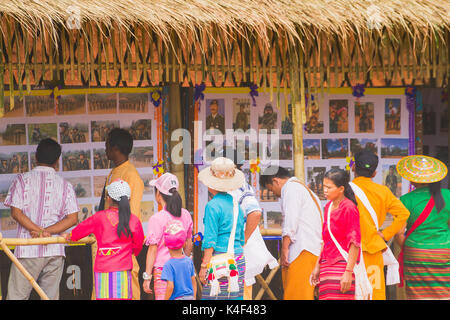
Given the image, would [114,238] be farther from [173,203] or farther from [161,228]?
[173,203]

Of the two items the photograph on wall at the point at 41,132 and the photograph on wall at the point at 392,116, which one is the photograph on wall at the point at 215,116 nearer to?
the photograph on wall at the point at 41,132

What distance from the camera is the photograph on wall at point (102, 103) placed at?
7.74 m

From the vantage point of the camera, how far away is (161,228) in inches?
262

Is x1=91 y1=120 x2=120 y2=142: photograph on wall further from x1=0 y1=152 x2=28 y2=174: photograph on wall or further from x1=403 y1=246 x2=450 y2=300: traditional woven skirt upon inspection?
x1=403 y1=246 x2=450 y2=300: traditional woven skirt

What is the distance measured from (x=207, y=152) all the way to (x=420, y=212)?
240 centimetres

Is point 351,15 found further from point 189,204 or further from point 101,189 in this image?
point 101,189

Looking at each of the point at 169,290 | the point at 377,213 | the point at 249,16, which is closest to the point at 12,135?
the point at 169,290

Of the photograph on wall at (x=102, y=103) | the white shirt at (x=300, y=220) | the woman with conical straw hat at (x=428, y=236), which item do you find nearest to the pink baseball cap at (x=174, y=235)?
the white shirt at (x=300, y=220)

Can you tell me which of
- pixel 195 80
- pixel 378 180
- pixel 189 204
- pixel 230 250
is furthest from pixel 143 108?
pixel 378 180

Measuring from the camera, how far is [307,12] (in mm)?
7047

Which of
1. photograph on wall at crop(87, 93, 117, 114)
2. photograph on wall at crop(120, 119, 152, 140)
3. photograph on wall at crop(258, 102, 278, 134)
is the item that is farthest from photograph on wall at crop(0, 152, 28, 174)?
photograph on wall at crop(258, 102, 278, 134)

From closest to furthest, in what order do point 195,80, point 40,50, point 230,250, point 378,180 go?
point 230,250, point 40,50, point 195,80, point 378,180

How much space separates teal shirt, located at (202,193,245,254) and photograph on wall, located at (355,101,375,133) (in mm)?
2280

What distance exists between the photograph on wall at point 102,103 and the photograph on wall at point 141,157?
0.51m
